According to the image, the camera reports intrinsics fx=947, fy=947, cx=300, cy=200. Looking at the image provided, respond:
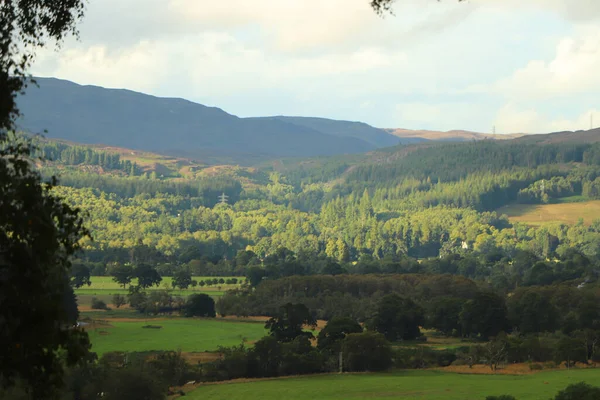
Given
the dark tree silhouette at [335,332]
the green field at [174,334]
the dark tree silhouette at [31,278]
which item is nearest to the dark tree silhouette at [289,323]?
the green field at [174,334]

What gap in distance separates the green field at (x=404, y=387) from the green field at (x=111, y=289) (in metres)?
66.3

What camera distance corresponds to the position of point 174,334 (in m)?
109

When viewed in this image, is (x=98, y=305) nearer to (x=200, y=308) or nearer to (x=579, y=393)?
(x=200, y=308)

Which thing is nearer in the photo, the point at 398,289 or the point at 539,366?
the point at 539,366

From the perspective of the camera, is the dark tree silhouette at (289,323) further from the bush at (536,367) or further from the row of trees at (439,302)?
the bush at (536,367)

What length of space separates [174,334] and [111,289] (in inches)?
2020

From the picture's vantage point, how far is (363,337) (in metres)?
86.6

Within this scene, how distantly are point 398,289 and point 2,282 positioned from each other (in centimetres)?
12866

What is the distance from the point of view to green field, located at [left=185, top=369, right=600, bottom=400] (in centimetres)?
7000

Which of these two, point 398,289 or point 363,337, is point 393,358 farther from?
point 398,289

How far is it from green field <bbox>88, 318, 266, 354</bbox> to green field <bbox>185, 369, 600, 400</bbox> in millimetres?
20279

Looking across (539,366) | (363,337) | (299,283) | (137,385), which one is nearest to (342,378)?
(363,337)

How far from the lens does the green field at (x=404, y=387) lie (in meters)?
70.0

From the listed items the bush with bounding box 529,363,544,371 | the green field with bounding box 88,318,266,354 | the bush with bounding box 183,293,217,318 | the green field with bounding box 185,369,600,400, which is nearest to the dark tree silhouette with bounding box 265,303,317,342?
the green field with bounding box 88,318,266,354
